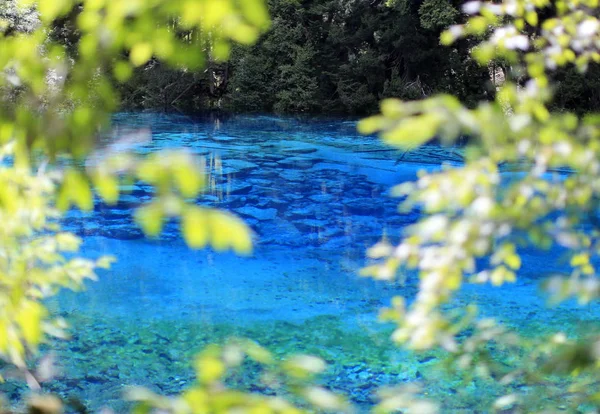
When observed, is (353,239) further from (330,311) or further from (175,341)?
(175,341)

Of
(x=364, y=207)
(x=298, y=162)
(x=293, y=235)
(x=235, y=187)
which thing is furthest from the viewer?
(x=298, y=162)

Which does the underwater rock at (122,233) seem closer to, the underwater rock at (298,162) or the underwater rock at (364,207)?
the underwater rock at (364,207)

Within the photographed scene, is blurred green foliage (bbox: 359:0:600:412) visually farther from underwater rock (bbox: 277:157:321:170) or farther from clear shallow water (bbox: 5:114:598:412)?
underwater rock (bbox: 277:157:321:170)

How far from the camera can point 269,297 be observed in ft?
16.5

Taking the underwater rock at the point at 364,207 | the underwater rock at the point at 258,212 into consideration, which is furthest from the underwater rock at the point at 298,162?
the underwater rock at the point at 258,212

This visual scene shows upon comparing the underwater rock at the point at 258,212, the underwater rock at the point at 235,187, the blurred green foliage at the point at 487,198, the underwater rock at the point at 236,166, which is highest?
the underwater rock at the point at 236,166

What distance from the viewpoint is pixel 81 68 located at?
803 mm

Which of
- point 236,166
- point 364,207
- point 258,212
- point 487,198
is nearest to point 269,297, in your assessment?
point 258,212

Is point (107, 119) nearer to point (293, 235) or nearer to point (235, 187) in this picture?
point (293, 235)

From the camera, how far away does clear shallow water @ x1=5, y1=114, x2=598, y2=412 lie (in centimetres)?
383

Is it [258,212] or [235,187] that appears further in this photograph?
[235,187]

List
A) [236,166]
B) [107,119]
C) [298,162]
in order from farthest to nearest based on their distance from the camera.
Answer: [298,162] → [236,166] → [107,119]

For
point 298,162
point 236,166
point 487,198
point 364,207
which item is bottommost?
point 487,198

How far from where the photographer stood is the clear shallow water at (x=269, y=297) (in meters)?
3.83
